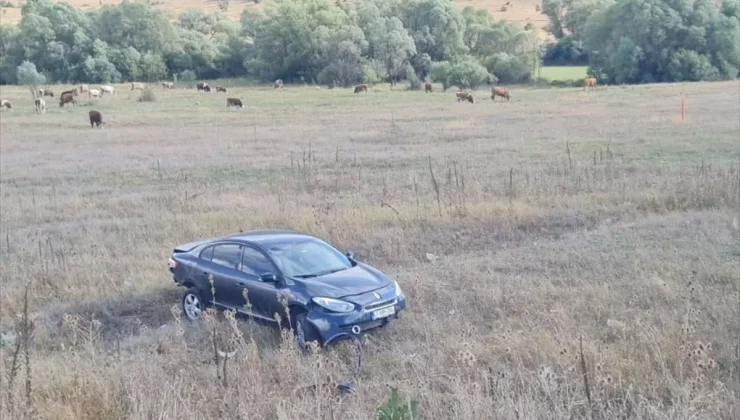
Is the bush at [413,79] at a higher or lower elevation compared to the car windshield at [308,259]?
higher

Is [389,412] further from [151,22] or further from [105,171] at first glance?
[151,22]

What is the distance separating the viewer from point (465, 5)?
114625 millimetres

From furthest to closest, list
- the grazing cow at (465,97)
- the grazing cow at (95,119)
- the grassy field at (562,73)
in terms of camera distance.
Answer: the grassy field at (562,73)
the grazing cow at (465,97)
the grazing cow at (95,119)

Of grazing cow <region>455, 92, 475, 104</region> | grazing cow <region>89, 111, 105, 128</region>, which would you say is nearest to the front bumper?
grazing cow <region>89, 111, 105, 128</region>

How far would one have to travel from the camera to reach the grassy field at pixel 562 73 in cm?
7471

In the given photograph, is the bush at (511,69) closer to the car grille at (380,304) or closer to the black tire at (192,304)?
the black tire at (192,304)

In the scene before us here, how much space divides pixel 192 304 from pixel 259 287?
1495 mm

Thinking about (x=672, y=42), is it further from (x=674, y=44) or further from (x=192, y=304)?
(x=192, y=304)

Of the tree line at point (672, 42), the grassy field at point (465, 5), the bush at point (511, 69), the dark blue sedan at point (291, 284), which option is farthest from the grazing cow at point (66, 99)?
the grassy field at point (465, 5)

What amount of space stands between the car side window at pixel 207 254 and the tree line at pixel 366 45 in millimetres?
62748

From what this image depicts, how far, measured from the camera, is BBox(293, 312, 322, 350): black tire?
900cm

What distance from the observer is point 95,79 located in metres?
77.8

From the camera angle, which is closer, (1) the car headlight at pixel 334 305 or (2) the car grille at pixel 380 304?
(1) the car headlight at pixel 334 305

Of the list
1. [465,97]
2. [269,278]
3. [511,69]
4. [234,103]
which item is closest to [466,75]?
[511,69]
